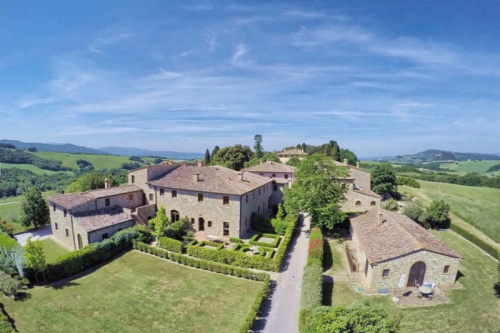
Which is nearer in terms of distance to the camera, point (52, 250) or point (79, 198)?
point (52, 250)

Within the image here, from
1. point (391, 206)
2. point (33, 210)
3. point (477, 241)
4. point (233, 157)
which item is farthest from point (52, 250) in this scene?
point (477, 241)

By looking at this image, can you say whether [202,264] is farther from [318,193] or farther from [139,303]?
[318,193]

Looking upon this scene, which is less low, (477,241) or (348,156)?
(348,156)

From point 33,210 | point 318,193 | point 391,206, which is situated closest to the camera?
point 318,193

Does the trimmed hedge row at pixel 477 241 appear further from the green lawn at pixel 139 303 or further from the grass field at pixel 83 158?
the grass field at pixel 83 158

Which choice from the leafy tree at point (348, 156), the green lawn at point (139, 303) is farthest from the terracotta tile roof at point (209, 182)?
the leafy tree at point (348, 156)

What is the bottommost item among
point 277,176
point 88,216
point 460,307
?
point 460,307

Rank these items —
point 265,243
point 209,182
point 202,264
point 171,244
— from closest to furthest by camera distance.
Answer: point 202,264 → point 171,244 → point 265,243 → point 209,182
